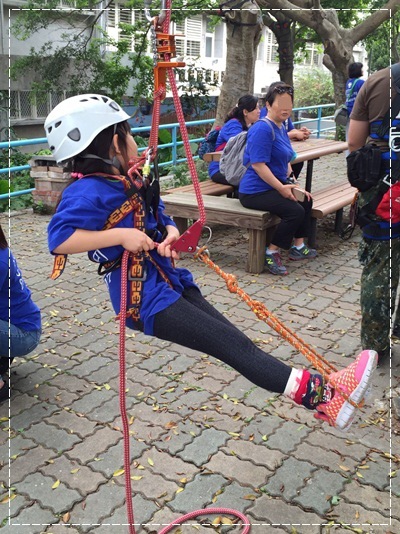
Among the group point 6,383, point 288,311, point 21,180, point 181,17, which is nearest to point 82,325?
point 6,383

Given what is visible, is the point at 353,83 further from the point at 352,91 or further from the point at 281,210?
the point at 281,210

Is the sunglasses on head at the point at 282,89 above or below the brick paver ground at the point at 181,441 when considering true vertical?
above

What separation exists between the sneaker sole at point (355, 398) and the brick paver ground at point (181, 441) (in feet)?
1.32

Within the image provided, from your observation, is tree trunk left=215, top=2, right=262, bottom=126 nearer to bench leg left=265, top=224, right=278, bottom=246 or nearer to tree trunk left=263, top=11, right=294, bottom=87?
bench leg left=265, top=224, right=278, bottom=246

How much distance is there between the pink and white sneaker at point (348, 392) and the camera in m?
2.51

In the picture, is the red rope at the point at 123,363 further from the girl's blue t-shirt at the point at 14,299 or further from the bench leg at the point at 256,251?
the bench leg at the point at 256,251

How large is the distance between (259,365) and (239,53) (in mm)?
7418

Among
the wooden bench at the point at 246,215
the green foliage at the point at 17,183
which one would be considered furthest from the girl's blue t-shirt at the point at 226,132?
the green foliage at the point at 17,183

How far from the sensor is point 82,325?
15.1ft

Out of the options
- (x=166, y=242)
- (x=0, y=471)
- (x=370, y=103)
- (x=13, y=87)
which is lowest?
(x=0, y=471)

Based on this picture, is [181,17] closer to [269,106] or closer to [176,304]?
[269,106]

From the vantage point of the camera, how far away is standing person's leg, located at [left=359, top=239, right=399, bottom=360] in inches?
145

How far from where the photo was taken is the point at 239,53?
8836mm

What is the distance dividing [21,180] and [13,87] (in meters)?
6.82
